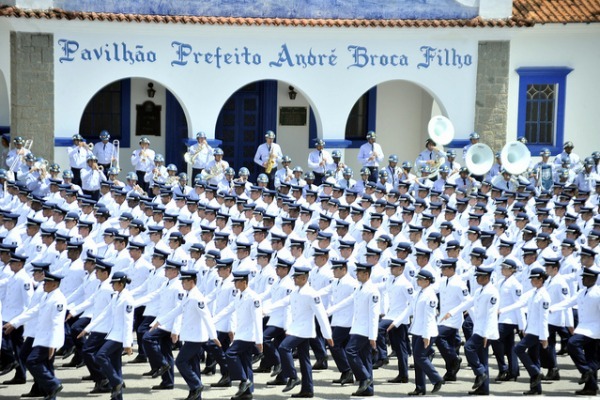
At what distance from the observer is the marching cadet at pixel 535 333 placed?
17.2 meters

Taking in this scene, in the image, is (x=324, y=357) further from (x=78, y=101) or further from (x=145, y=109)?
(x=145, y=109)

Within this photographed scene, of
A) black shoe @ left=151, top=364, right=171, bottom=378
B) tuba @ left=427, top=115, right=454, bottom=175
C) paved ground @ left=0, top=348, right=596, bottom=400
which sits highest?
tuba @ left=427, top=115, right=454, bottom=175

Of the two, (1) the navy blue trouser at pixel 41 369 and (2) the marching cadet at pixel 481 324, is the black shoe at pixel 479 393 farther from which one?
(1) the navy blue trouser at pixel 41 369

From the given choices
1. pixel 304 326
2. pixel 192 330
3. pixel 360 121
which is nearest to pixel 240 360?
pixel 192 330

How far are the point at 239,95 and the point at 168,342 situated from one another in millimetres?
14983

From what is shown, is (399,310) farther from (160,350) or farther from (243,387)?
(160,350)

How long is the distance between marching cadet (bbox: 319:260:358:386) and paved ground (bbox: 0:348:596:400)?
0.29m

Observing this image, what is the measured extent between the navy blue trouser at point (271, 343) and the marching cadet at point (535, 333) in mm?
3222

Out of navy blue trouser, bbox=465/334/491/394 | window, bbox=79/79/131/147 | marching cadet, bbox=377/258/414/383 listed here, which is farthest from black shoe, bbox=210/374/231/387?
window, bbox=79/79/131/147

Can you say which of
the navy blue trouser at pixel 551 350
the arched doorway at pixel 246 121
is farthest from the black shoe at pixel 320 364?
the arched doorway at pixel 246 121

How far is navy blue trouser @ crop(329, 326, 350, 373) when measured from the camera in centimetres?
1752

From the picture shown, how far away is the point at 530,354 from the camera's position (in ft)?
57.1

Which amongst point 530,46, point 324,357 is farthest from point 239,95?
point 324,357

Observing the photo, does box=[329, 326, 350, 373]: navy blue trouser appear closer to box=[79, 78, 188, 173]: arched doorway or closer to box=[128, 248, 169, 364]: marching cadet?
box=[128, 248, 169, 364]: marching cadet
